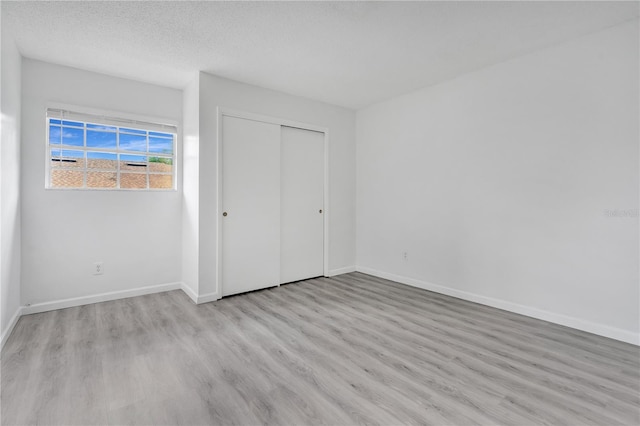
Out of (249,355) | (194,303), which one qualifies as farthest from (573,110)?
(194,303)

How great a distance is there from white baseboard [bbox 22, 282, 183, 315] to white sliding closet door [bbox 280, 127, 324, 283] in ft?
4.90

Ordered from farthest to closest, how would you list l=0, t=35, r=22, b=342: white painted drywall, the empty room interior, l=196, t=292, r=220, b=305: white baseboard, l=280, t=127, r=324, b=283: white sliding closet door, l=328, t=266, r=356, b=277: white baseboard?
l=328, t=266, r=356, b=277: white baseboard
l=280, t=127, r=324, b=283: white sliding closet door
l=196, t=292, r=220, b=305: white baseboard
l=0, t=35, r=22, b=342: white painted drywall
the empty room interior

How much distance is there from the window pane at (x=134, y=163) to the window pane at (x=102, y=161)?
0.07m

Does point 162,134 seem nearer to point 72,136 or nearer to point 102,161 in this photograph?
point 102,161

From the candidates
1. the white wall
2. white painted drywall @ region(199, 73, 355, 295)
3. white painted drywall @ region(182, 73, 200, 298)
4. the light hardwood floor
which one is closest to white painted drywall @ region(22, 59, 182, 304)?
white painted drywall @ region(182, 73, 200, 298)

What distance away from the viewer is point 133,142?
146 inches

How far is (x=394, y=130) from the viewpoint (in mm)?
4352

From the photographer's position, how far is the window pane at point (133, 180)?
11.9 ft

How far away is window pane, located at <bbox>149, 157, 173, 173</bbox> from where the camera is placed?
12.6 ft

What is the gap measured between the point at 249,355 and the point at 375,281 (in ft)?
8.02

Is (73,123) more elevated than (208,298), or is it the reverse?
(73,123)

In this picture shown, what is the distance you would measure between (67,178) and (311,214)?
288 cm

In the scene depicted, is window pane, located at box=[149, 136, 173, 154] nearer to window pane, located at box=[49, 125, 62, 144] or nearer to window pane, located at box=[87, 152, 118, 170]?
window pane, located at box=[87, 152, 118, 170]

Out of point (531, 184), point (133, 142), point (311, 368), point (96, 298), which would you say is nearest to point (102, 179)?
point (133, 142)
